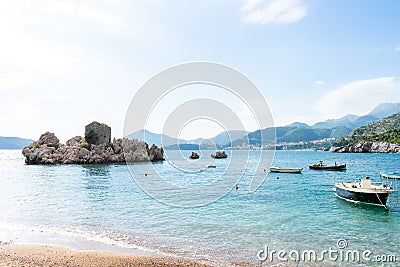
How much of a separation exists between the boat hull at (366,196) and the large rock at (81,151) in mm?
76064

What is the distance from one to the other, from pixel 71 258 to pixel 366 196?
85.3 ft

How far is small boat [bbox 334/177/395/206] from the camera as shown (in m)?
25.5

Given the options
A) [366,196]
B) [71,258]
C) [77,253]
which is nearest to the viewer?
[71,258]

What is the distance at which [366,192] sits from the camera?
2614cm

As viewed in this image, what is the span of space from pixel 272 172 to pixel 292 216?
43366mm

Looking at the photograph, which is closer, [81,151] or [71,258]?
[71,258]

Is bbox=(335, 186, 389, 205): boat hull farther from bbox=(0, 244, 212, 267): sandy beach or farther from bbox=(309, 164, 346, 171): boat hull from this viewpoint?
bbox=(309, 164, 346, 171): boat hull

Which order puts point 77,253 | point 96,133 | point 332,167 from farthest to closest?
point 96,133, point 332,167, point 77,253

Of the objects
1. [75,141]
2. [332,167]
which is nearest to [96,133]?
[75,141]

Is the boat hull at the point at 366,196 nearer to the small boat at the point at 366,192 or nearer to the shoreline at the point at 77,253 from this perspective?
the small boat at the point at 366,192

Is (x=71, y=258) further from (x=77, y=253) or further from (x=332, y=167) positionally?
(x=332, y=167)

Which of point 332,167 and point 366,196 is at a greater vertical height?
point 366,196

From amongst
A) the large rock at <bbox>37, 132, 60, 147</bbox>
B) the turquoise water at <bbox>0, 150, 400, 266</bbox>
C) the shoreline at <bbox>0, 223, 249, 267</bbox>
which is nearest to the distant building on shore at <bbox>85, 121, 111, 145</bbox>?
the large rock at <bbox>37, 132, 60, 147</bbox>

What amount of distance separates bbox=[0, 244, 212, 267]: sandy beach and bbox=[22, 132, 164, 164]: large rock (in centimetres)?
7814
